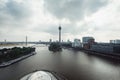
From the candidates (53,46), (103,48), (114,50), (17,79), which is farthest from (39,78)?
(53,46)

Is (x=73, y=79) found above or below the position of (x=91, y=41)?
below

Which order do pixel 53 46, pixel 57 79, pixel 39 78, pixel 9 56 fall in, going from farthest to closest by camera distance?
pixel 53 46 → pixel 9 56 → pixel 57 79 → pixel 39 78

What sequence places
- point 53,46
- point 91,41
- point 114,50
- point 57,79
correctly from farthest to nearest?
point 53,46, point 91,41, point 114,50, point 57,79

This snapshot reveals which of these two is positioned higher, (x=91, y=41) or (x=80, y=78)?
(x=91, y=41)

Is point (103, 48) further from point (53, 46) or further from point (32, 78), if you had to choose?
point (32, 78)

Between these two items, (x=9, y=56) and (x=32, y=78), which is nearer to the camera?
(x=32, y=78)

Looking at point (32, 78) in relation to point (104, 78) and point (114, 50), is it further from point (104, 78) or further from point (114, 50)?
point (114, 50)

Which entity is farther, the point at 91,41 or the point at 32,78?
the point at 91,41

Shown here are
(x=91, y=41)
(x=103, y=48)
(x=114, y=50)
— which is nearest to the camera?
(x=114, y=50)

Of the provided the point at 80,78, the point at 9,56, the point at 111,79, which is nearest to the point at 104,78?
the point at 111,79
